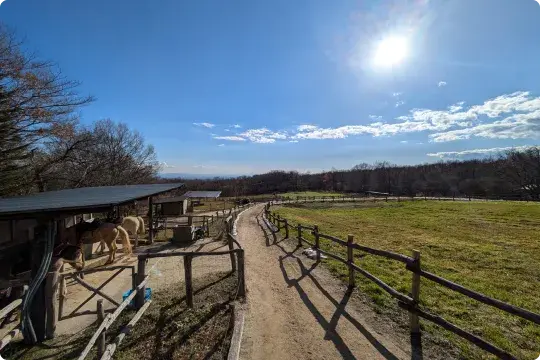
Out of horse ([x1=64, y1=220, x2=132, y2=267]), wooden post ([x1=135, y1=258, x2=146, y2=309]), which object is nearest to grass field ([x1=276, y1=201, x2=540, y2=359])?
wooden post ([x1=135, y1=258, x2=146, y2=309])

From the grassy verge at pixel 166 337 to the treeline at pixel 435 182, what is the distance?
218 feet

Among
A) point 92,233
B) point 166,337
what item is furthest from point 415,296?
point 92,233

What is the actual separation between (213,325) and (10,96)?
16097 millimetres

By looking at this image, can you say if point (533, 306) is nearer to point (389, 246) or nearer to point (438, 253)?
point (438, 253)

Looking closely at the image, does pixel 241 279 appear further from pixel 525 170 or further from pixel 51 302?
pixel 525 170

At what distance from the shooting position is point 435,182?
9100 centimetres

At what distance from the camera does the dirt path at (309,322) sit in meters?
4.94

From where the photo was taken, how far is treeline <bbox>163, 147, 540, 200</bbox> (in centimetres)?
6969

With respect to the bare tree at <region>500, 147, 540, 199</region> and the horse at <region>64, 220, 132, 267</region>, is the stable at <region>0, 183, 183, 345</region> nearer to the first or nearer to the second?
the horse at <region>64, 220, 132, 267</region>

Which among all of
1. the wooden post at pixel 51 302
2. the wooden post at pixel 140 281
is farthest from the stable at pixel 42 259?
the wooden post at pixel 140 281

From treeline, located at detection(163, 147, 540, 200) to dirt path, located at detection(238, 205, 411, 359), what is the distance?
2493 inches

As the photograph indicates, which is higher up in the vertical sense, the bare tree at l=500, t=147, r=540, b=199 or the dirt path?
the bare tree at l=500, t=147, r=540, b=199

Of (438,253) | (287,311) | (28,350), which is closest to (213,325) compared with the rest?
(287,311)

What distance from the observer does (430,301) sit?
6805mm
